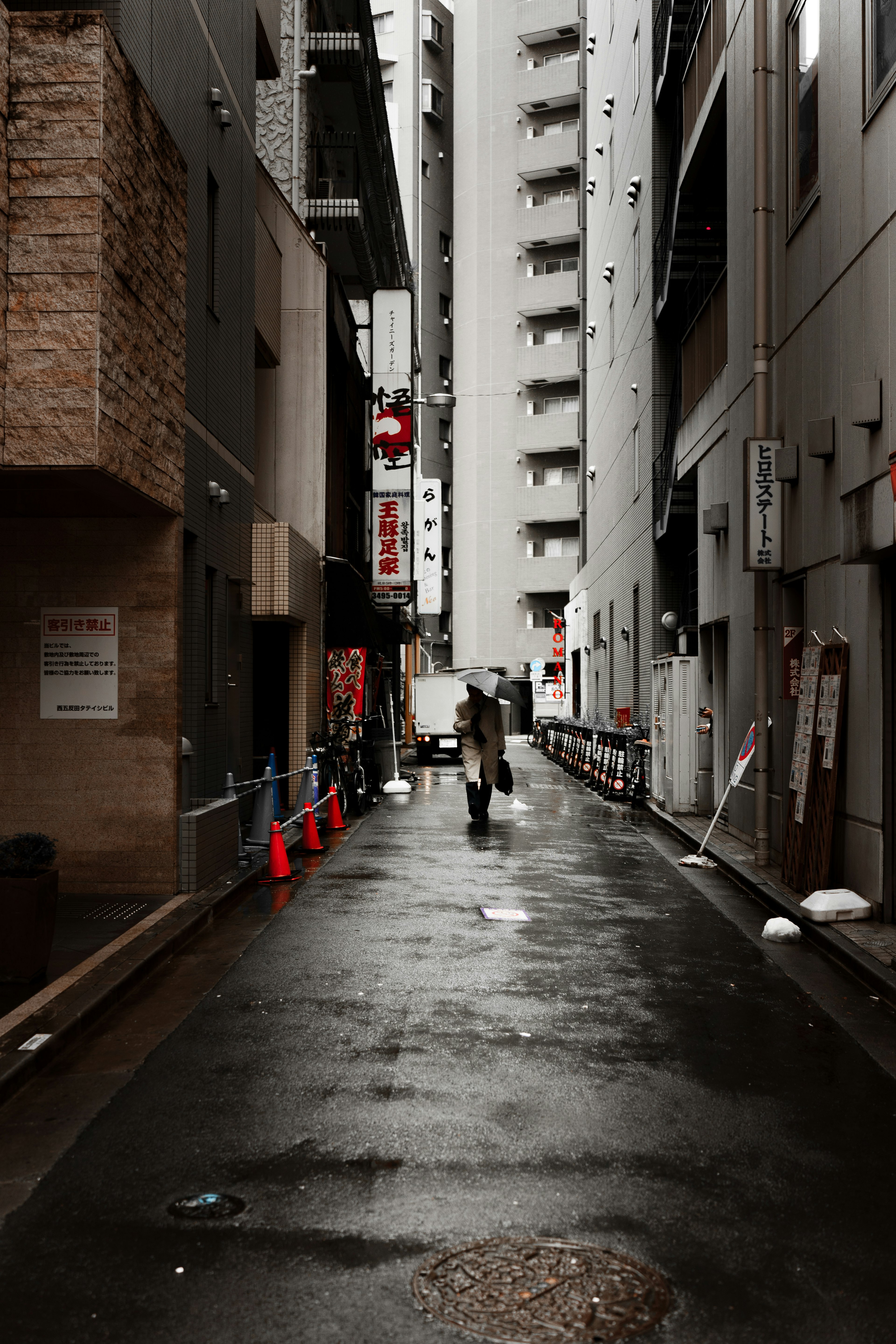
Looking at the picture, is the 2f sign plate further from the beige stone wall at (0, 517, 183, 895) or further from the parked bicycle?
the parked bicycle

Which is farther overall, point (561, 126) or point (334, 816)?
point (561, 126)

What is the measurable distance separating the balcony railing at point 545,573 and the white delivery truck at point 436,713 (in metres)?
32.7

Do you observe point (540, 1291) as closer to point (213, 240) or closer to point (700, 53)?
point (213, 240)

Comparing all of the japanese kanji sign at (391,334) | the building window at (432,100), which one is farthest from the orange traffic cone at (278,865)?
the building window at (432,100)

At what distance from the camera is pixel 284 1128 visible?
522cm

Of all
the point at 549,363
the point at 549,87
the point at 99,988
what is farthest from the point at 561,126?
the point at 99,988

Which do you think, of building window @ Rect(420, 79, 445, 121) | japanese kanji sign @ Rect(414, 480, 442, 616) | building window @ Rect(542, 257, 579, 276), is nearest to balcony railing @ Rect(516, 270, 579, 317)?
building window @ Rect(542, 257, 579, 276)

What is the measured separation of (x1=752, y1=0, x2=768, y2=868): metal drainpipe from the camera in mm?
13711

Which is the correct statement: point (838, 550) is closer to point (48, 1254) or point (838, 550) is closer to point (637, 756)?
point (48, 1254)

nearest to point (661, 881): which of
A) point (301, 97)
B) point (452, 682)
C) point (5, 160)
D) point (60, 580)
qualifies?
point (60, 580)

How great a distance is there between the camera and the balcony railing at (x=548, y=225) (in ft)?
228

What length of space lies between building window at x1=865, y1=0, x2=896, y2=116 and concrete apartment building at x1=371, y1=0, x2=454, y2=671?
189ft

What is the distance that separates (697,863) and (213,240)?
9.18 meters

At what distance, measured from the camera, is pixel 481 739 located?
18.8 metres
